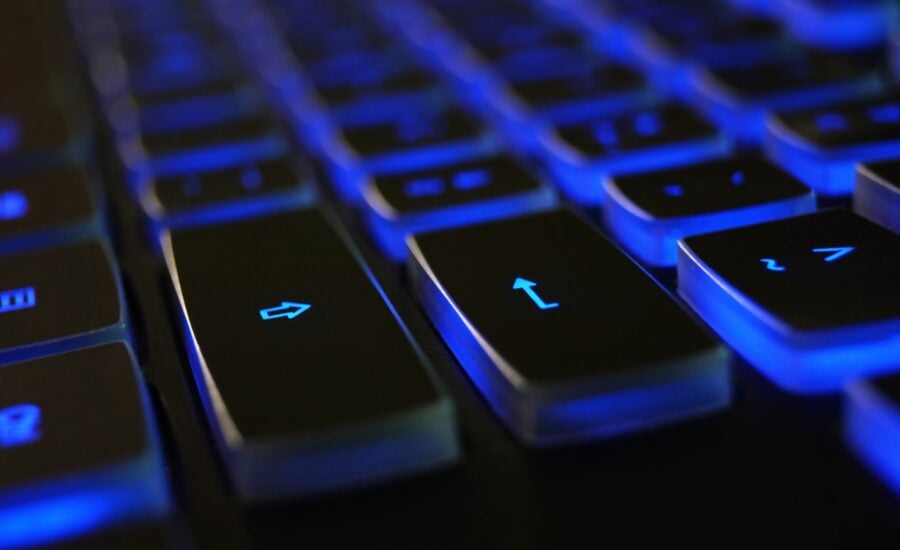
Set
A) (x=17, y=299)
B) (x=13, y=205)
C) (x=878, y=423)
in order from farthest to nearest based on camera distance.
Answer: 1. (x=13, y=205)
2. (x=17, y=299)
3. (x=878, y=423)

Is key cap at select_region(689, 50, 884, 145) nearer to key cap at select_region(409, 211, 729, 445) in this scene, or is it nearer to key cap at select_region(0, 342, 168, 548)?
key cap at select_region(409, 211, 729, 445)

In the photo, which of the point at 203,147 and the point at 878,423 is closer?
the point at 878,423

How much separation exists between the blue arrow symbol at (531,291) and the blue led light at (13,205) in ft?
0.84

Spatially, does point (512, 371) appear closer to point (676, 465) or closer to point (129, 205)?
point (676, 465)

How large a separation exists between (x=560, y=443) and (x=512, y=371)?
3cm

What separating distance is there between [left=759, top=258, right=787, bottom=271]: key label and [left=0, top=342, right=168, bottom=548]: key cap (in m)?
0.22

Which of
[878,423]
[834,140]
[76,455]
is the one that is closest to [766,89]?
[834,140]

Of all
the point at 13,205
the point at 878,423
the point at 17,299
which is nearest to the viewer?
the point at 878,423

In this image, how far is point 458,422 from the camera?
13.8 inches

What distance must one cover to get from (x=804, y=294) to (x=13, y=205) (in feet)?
1.22

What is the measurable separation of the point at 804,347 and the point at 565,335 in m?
0.08

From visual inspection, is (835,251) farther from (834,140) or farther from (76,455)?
(76,455)

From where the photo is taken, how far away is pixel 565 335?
0.35m

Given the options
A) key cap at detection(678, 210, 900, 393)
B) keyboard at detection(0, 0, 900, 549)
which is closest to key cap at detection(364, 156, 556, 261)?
keyboard at detection(0, 0, 900, 549)
